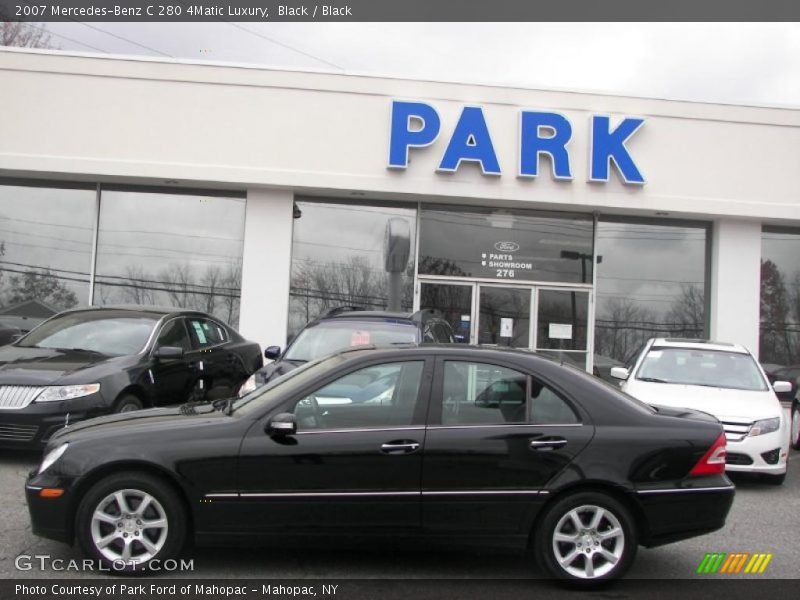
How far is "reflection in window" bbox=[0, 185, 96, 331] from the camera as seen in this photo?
42.8 feet

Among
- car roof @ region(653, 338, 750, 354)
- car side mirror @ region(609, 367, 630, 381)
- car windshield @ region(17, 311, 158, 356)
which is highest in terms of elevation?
car roof @ region(653, 338, 750, 354)

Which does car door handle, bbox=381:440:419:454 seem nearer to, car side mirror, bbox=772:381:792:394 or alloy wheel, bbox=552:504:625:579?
alloy wheel, bbox=552:504:625:579

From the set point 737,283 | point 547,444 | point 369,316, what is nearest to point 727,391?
point 369,316

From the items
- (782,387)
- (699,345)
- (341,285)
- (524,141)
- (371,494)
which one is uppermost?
(524,141)

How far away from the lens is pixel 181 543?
4289mm

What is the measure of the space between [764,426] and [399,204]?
25.1ft

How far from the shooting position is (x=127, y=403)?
7.31 meters

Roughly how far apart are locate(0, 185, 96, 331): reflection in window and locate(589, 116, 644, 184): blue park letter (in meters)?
9.07

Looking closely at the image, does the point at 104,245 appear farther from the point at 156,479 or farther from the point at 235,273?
the point at 156,479

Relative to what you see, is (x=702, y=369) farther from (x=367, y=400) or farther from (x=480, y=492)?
(x=367, y=400)

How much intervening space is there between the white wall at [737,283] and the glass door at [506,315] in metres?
3.56

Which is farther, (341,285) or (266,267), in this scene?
(341,285)

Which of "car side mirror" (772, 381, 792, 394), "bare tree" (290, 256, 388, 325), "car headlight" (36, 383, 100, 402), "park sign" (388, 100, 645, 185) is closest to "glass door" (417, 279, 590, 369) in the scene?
"bare tree" (290, 256, 388, 325)

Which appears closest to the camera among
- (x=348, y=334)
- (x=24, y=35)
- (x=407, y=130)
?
(x=348, y=334)
